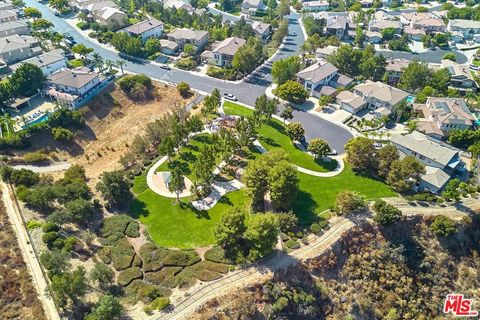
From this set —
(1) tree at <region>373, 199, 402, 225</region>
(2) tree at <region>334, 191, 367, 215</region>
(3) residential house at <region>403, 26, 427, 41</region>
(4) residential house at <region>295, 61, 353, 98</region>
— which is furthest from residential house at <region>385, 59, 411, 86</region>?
(1) tree at <region>373, 199, 402, 225</region>

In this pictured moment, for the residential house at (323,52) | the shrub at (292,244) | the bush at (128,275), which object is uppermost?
the residential house at (323,52)

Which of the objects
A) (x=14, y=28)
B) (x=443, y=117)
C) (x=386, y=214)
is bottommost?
(x=386, y=214)

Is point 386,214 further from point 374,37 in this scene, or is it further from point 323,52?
point 374,37

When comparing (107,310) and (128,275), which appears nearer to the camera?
(107,310)

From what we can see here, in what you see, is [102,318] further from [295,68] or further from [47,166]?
[295,68]

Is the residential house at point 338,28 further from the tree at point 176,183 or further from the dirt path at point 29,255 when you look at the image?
the dirt path at point 29,255

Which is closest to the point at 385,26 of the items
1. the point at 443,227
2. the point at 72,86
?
the point at 443,227

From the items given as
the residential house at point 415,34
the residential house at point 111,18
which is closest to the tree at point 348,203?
the residential house at point 415,34
